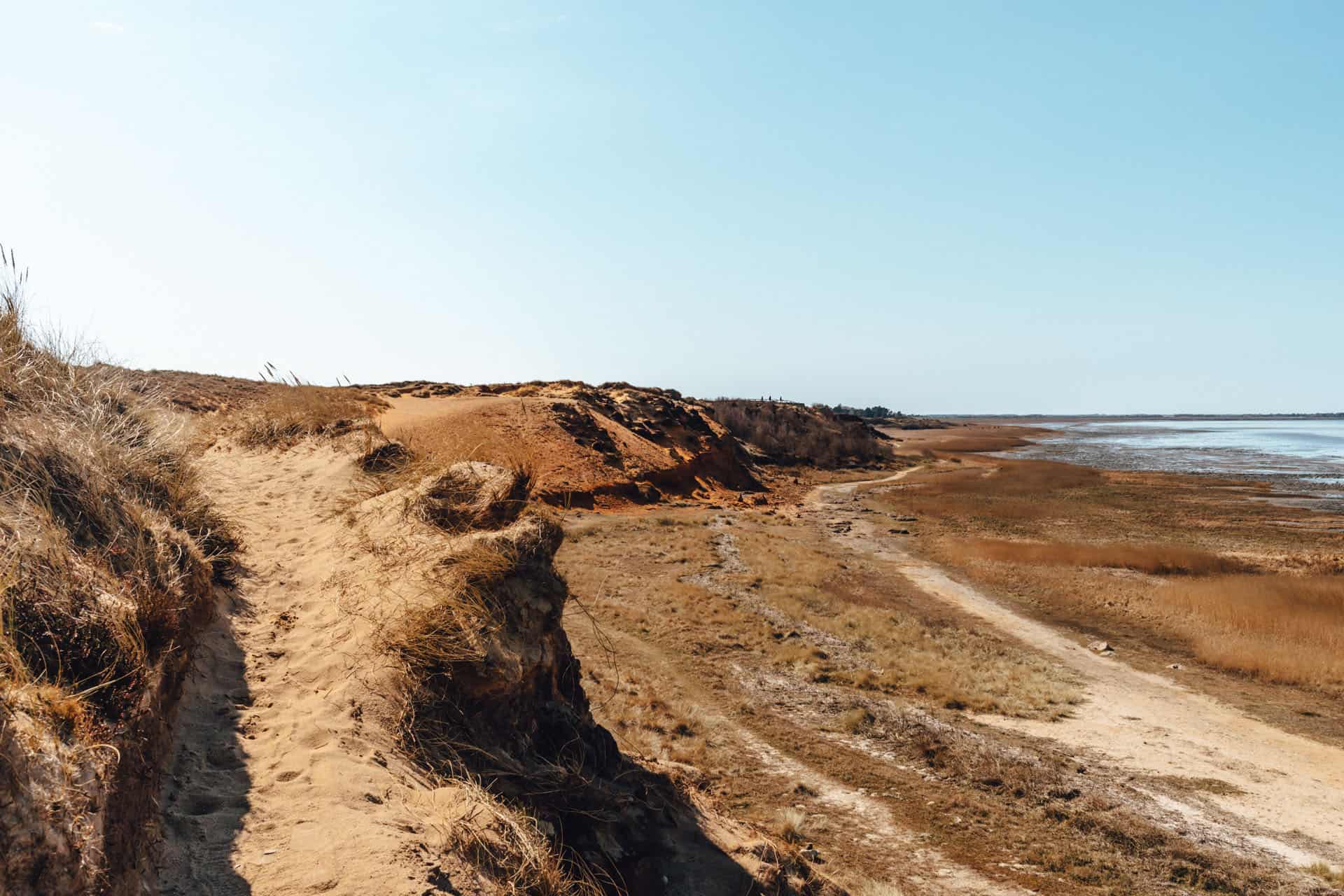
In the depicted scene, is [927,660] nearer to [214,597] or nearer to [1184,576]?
[214,597]

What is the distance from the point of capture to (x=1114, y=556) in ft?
75.8

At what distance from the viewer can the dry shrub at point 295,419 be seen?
530 inches

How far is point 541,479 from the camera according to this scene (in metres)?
23.7

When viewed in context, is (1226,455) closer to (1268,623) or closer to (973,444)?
(973,444)

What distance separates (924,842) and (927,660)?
588 centimetres

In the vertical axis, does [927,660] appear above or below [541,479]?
below

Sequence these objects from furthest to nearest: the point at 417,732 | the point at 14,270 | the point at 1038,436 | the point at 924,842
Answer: the point at 1038,436 → the point at 14,270 → the point at 924,842 → the point at 417,732

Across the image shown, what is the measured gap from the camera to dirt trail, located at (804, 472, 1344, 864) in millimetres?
8172

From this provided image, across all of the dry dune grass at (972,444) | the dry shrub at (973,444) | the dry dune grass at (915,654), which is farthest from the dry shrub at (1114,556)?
the dry shrub at (973,444)

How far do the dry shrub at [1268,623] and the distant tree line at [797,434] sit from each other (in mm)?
32692

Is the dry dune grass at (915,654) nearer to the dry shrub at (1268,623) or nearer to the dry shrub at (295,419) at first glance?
the dry shrub at (1268,623)

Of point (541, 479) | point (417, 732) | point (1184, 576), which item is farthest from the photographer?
point (541, 479)

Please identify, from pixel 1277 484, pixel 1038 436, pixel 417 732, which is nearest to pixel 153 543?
pixel 417 732

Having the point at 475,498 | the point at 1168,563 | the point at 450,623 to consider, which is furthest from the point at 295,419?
the point at 1168,563
